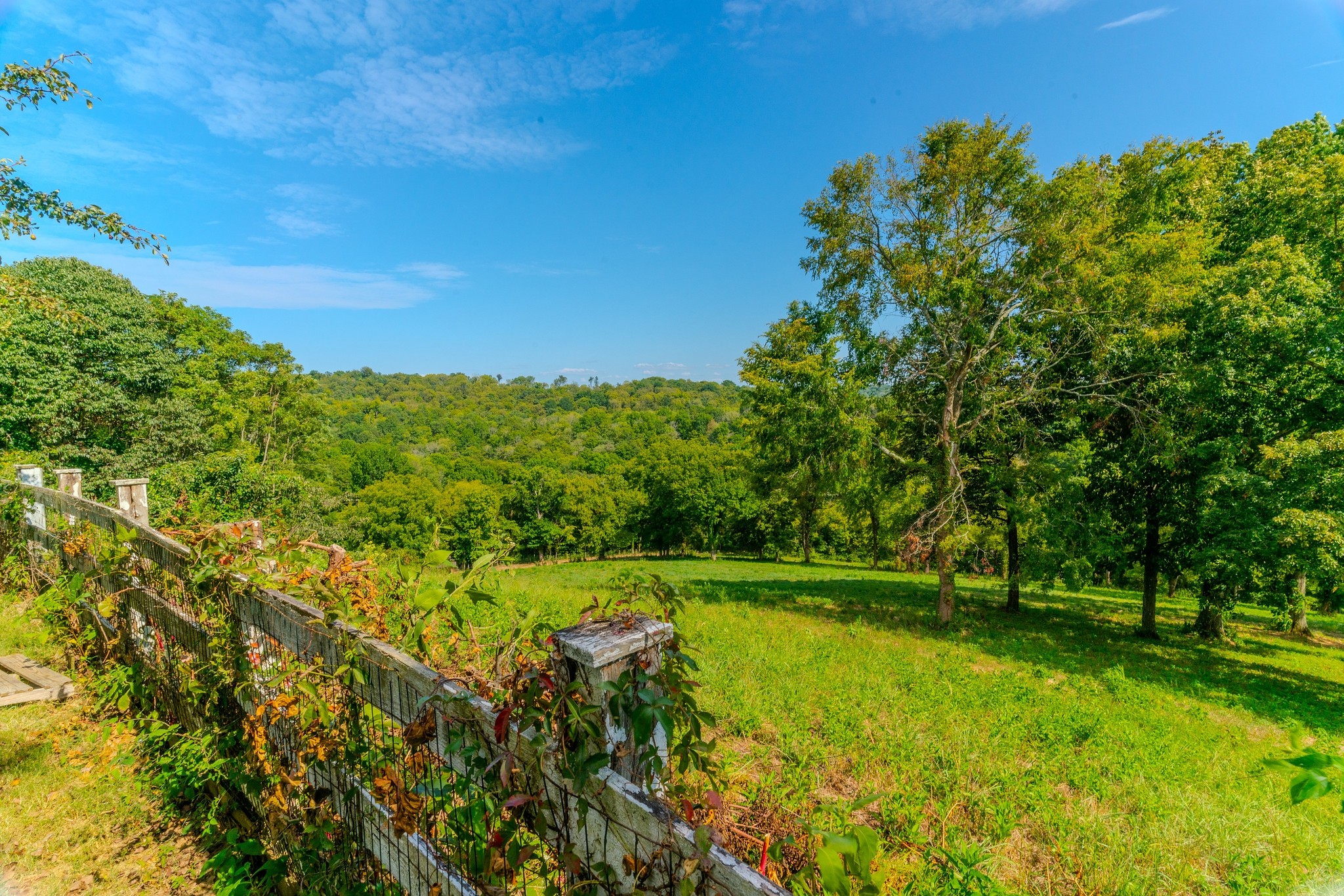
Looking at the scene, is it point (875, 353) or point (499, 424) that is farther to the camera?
point (499, 424)

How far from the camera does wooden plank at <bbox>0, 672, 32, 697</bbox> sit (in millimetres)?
3975

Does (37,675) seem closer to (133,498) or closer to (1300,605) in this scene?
(133,498)

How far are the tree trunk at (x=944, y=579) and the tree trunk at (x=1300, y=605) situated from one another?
5.15 meters

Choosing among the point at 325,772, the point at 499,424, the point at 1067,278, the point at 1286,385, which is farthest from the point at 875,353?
the point at 499,424

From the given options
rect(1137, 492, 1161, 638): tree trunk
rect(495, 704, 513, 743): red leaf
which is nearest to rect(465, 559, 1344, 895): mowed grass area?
rect(1137, 492, 1161, 638): tree trunk

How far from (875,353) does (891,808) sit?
10.2 m

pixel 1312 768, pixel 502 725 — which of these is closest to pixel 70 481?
pixel 502 725

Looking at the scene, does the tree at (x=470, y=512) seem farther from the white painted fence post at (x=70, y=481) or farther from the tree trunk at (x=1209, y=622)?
the tree trunk at (x=1209, y=622)

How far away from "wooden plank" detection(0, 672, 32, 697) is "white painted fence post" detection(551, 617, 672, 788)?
5.06 metres

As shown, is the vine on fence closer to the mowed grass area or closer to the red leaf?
Result: the red leaf

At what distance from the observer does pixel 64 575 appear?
466 cm

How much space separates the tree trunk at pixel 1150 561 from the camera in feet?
41.2

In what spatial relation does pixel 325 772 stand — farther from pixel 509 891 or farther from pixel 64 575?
pixel 64 575

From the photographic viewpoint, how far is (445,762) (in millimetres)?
2035
